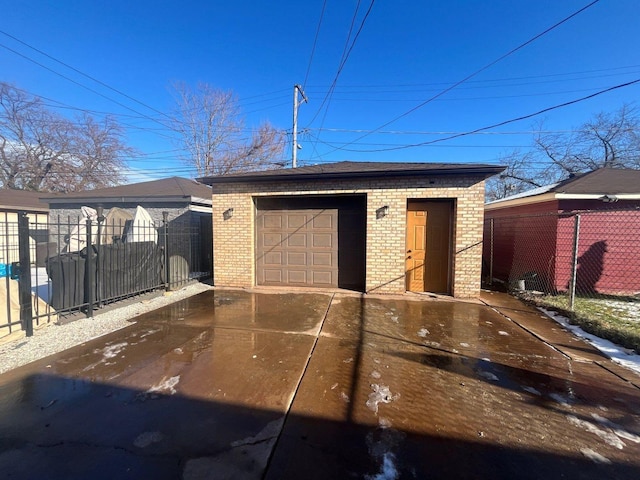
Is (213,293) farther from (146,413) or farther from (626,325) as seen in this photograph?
(626,325)

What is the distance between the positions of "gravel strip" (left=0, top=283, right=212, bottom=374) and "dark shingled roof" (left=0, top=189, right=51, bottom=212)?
12459 mm

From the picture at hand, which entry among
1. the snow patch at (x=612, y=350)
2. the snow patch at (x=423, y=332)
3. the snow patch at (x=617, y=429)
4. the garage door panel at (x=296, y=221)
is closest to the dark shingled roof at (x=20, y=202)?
the garage door panel at (x=296, y=221)

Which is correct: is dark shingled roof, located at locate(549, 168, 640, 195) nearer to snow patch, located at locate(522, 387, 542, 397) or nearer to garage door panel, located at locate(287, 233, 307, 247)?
snow patch, located at locate(522, 387, 542, 397)

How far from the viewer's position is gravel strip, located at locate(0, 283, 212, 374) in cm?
354

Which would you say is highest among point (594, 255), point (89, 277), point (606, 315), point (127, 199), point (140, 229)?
point (127, 199)

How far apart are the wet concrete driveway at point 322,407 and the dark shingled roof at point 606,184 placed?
4.61 metres

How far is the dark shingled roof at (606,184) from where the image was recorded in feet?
22.7

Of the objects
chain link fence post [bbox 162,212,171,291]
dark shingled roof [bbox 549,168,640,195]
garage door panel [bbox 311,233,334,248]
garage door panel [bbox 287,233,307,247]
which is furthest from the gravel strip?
dark shingled roof [bbox 549,168,640,195]

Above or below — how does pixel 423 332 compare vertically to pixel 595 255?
below

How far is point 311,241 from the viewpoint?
7703mm

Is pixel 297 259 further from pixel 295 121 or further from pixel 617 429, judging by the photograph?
pixel 295 121

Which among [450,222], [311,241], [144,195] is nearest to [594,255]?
[450,222]

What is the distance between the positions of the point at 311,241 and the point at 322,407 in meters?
5.33

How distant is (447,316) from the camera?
5.28 m
